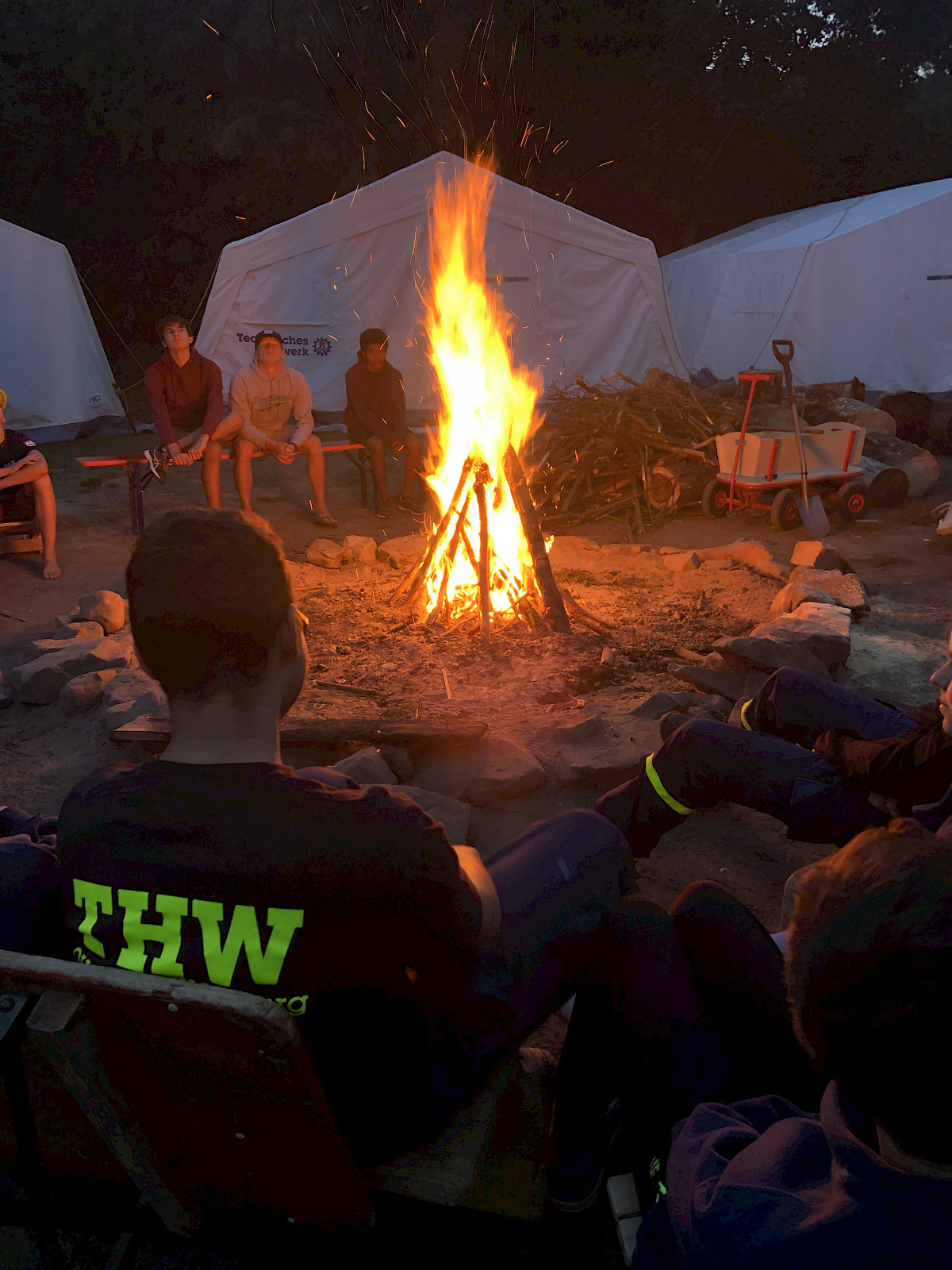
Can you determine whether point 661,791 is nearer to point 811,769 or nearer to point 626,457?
point 811,769

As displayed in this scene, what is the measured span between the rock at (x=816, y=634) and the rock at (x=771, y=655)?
0.15ft

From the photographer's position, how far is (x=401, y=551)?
6.23m

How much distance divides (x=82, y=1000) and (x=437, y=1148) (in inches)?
25.7

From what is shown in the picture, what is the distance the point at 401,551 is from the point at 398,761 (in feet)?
10.0

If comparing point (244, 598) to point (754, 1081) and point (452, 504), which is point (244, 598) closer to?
point (754, 1081)

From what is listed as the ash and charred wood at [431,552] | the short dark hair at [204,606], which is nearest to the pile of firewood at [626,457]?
the ash and charred wood at [431,552]

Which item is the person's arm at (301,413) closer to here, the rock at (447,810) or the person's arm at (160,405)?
the person's arm at (160,405)

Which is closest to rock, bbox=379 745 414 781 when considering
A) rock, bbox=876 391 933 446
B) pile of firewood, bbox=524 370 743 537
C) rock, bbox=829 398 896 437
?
pile of firewood, bbox=524 370 743 537

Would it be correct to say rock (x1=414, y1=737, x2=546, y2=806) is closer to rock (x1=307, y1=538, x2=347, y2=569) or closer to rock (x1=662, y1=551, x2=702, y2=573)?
rock (x1=662, y1=551, x2=702, y2=573)

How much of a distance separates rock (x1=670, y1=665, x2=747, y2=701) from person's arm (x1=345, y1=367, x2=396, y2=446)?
505 centimetres

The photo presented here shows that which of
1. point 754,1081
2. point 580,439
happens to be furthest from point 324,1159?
point 580,439

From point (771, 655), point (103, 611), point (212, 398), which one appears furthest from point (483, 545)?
point (212, 398)

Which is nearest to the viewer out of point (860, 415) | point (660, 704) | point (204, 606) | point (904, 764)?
point (204, 606)

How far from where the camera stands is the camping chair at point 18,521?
6.30 m
